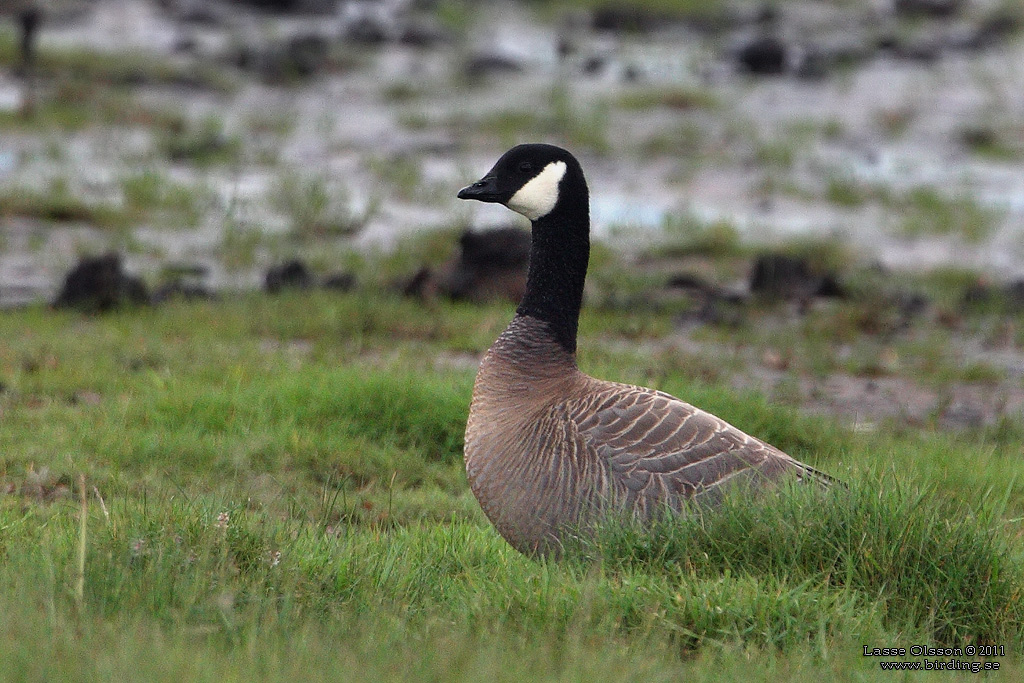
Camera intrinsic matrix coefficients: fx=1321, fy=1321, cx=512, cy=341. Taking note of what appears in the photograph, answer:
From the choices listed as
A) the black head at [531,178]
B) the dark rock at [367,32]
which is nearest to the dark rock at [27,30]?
the dark rock at [367,32]

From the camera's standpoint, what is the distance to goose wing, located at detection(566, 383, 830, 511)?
16.1ft

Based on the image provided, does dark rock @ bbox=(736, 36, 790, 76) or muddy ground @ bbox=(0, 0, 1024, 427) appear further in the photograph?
dark rock @ bbox=(736, 36, 790, 76)

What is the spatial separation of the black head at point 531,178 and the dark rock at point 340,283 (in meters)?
4.79

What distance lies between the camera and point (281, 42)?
23.0 meters

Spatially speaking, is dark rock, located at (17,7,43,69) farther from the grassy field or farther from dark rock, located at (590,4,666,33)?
dark rock, located at (590,4,666,33)

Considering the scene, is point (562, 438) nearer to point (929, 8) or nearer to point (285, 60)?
point (285, 60)

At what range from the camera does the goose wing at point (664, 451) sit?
16.1 ft

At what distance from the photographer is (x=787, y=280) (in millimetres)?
11492

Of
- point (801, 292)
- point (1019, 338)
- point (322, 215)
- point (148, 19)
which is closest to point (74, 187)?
point (322, 215)

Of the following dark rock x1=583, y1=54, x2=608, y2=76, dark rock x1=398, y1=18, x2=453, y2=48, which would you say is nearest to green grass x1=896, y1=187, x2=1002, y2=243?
dark rock x1=583, y1=54, x2=608, y2=76

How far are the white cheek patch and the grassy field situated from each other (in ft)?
4.68

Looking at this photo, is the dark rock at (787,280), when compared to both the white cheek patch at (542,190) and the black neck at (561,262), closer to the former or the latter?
the black neck at (561,262)

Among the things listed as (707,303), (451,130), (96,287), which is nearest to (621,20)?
(451,130)

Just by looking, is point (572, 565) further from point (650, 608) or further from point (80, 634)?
point (80, 634)
